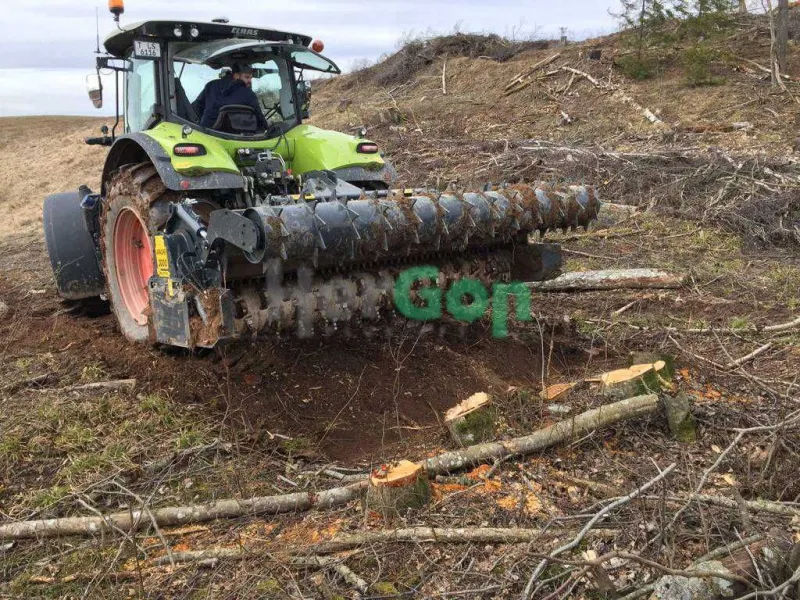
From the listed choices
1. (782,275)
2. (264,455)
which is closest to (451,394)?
(264,455)

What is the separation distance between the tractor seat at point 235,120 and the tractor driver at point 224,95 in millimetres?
36

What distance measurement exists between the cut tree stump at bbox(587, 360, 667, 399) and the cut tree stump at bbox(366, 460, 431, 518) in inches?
56.9

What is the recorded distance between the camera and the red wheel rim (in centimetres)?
601

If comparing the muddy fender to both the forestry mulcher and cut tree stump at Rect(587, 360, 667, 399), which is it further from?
cut tree stump at Rect(587, 360, 667, 399)

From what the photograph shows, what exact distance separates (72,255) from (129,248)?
108cm

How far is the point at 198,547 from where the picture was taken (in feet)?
11.1

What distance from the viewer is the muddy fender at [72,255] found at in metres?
6.89

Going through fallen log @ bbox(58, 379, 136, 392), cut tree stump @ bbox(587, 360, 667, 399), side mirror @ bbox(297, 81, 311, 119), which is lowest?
fallen log @ bbox(58, 379, 136, 392)

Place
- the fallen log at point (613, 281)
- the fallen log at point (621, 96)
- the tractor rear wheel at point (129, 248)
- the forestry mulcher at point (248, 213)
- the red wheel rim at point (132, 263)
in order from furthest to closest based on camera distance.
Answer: the fallen log at point (621, 96), the fallen log at point (613, 281), the red wheel rim at point (132, 263), the tractor rear wheel at point (129, 248), the forestry mulcher at point (248, 213)

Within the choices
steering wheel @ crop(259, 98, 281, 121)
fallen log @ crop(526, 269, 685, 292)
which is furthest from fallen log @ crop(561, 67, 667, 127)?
steering wheel @ crop(259, 98, 281, 121)

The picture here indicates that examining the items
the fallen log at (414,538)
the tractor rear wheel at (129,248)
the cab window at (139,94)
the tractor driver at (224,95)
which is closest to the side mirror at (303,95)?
the tractor driver at (224,95)

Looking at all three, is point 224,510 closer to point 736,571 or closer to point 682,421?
point 736,571

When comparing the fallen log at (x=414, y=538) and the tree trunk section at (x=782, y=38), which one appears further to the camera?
the tree trunk section at (x=782, y=38)

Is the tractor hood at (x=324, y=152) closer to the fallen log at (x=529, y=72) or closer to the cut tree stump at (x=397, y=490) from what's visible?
the cut tree stump at (x=397, y=490)
